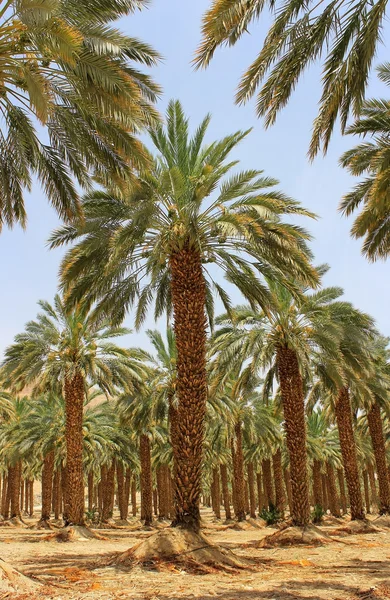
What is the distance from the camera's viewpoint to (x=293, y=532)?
17.6 metres

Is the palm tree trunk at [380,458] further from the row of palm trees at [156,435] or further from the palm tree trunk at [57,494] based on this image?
the palm tree trunk at [57,494]

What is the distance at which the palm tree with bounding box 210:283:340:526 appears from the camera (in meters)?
19.6

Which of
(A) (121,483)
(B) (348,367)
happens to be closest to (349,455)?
(B) (348,367)

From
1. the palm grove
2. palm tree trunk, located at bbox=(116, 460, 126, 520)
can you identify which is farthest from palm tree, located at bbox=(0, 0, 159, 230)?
palm tree trunk, located at bbox=(116, 460, 126, 520)

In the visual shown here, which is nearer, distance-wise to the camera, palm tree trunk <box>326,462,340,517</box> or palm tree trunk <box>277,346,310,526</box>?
palm tree trunk <box>277,346,310,526</box>

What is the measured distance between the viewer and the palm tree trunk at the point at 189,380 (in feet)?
40.5

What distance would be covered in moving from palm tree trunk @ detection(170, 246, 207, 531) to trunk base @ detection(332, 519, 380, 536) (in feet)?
41.9

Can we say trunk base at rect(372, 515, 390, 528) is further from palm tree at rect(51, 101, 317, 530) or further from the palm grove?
palm tree at rect(51, 101, 317, 530)

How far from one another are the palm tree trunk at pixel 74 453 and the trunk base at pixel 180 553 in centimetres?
1194

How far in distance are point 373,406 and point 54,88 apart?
2513cm

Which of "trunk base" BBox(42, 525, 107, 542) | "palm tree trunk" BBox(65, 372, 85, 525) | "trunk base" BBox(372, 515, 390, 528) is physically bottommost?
"trunk base" BBox(372, 515, 390, 528)

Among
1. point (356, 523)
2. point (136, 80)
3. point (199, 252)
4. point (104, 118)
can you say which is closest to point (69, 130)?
point (104, 118)

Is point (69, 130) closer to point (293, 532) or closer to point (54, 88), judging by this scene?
point (54, 88)

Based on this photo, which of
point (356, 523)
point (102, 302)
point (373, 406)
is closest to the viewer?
point (102, 302)
